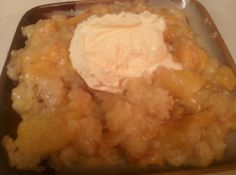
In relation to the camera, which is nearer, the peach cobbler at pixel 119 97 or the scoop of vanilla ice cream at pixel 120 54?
the peach cobbler at pixel 119 97

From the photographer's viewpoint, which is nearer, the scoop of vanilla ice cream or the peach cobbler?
the peach cobbler

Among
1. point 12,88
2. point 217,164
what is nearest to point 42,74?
point 12,88

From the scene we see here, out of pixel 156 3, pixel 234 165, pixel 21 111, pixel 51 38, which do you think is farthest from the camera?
pixel 156 3

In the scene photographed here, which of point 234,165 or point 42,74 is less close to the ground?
point 42,74

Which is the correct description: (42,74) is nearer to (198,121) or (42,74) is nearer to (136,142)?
(136,142)

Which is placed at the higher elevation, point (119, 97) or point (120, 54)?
point (120, 54)
